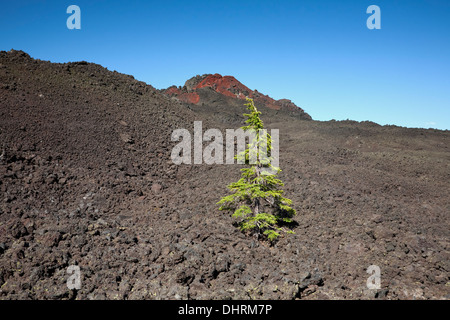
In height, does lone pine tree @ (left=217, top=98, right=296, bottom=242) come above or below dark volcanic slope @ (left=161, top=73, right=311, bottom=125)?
below

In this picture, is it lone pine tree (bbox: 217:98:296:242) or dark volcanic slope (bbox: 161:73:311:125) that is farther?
dark volcanic slope (bbox: 161:73:311:125)

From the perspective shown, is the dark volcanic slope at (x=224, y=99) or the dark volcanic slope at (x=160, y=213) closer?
the dark volcanic slope at (x=160, y=213)

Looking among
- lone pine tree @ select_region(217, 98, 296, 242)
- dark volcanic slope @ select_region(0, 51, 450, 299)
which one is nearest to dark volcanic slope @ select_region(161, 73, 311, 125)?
dark volcanic slope @ select_region(0, 51, 450, 299)

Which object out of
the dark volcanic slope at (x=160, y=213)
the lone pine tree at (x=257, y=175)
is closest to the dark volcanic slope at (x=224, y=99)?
the dark volcanic slope at (x=160, y=213)

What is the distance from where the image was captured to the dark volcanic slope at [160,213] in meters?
7.46

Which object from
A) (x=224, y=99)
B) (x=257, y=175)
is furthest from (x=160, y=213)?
(x=224, y=99)

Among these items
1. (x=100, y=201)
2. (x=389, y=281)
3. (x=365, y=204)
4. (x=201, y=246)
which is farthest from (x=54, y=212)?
(x=365, y=204)

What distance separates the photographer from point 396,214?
11.7m

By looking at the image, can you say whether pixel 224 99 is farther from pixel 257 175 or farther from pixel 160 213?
pixel 257 175

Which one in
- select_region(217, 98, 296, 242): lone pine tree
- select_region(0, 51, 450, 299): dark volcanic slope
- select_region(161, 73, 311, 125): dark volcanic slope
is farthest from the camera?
select_region(161, 73, 311, 125): dark volcanic slope

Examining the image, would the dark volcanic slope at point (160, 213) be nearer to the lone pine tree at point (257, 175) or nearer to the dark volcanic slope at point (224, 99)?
the lone pine tree at point (257, 175)

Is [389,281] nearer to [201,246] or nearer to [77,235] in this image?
[201,246]

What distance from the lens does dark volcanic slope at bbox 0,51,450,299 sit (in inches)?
294

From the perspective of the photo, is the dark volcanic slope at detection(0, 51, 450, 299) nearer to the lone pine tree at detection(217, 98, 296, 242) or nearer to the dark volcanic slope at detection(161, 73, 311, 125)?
the lone pine tree at detection(217, 98, 296, 242)
